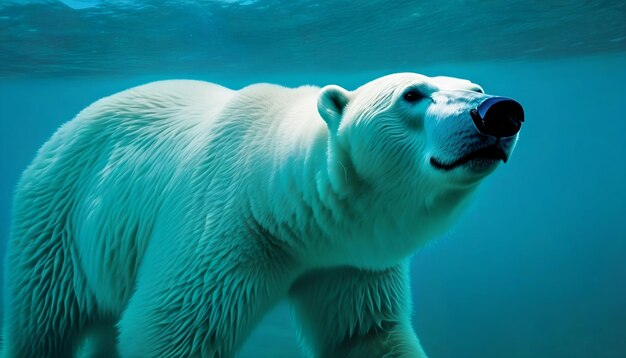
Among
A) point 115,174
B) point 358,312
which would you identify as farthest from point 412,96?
point 115,174

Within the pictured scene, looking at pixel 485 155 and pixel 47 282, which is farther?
pixel 47 282

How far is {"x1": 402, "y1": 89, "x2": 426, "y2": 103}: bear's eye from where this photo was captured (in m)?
1.92

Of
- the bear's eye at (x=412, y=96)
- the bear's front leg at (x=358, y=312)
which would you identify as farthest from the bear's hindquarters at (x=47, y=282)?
the bear's eye at (x=412, y=96)

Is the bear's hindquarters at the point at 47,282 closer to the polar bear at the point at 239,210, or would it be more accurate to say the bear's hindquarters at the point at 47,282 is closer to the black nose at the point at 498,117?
the polar bear at the point at 239,210

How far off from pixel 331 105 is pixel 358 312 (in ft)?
3.24

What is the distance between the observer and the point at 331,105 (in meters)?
2.00

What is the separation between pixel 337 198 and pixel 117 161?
128 cm

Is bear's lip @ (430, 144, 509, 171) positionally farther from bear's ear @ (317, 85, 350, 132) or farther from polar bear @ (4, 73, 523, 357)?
bear's ear @ (317, 85, 350, 132)

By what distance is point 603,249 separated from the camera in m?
18.3

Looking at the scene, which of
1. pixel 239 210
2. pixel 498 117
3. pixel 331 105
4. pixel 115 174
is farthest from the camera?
pixel 115 174

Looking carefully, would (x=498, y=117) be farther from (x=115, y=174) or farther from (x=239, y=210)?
(x=115, y=174)

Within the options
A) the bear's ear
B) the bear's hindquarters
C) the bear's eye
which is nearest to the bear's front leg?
the bear's ear

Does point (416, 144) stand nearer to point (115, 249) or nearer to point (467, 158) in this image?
point (467, 158)

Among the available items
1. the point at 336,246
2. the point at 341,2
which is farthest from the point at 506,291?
the point at 336,246
